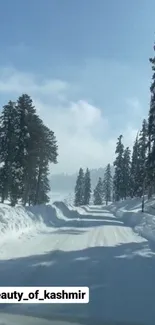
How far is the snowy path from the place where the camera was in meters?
7.98

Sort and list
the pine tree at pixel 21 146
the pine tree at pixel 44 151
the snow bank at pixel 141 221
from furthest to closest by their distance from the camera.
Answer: the pine tree at pixel 44 151
the pine tree at pixel 21 146
the snow bank at pixel 141 221

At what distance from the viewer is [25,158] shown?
47.0 meters

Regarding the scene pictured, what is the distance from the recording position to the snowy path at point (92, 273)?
7.98m

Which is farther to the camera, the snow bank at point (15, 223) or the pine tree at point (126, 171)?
the pine tree at point (126, 171)

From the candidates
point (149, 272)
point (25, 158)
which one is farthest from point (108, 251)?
point (25, 158)

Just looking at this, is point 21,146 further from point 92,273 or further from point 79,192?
point 79,192

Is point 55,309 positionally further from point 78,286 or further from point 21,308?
point 78,286

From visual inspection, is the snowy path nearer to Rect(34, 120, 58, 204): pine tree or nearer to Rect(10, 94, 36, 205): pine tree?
Rect(10, 94, 36, 205): pine tree

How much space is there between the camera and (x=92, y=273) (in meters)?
11.5

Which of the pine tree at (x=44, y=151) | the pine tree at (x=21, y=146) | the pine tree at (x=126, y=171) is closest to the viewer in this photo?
the pine tree at (x=21, y=146)

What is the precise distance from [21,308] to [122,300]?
7.34 feet

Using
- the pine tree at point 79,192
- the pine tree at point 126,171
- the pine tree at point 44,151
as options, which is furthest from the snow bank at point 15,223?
the pine tree at point 79,192

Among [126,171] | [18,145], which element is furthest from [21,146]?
[126,171]

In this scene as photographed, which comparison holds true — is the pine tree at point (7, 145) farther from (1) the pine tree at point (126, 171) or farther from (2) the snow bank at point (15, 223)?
(1) the pine tree at point (126, 171)
